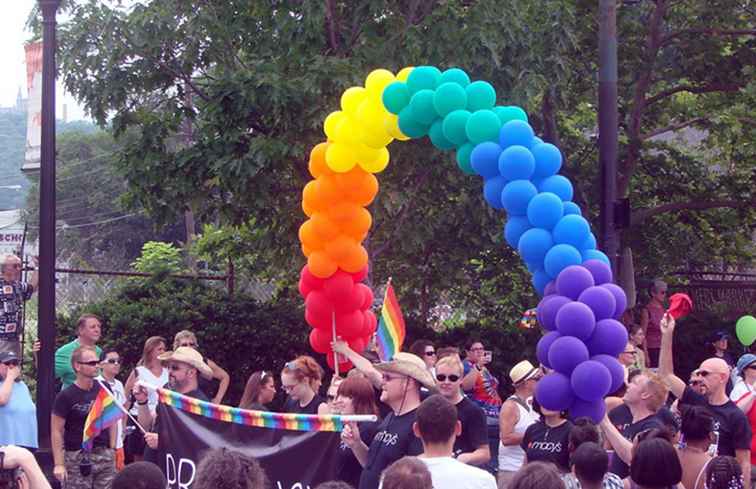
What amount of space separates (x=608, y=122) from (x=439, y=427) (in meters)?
6.46

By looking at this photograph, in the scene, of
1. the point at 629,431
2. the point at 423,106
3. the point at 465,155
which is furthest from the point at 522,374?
the point at 423,106

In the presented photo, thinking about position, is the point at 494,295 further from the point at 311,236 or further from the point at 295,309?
the point at 311,236

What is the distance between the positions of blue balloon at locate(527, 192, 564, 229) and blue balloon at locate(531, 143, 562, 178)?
0.26 metres

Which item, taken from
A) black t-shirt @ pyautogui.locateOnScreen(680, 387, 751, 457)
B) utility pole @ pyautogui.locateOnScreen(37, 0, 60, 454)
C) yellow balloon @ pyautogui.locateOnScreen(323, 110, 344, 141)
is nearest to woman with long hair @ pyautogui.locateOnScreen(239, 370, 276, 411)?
utility pole @ pyautogui.locateOnScreen(37, 0, 60, 454)

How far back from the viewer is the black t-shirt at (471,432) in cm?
727

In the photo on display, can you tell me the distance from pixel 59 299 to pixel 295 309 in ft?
10.7

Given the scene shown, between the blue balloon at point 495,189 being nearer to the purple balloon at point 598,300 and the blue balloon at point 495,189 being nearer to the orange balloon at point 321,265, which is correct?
the purple balloon at point 598,300

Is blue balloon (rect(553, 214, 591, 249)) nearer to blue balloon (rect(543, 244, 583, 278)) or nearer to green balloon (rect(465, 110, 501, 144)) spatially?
blue balloon (rect(543, 244, 583, 278))

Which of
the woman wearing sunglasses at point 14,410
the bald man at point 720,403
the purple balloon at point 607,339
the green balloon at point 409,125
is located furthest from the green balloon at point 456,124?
the woman wearing sunglasses at point 14,410

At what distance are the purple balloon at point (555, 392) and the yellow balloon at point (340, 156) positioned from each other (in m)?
2.73

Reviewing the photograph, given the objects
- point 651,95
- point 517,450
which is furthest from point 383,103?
point 651,95

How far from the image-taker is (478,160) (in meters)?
9.12

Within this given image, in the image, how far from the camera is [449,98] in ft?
30.0

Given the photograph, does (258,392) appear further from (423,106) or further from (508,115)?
(508,115)
